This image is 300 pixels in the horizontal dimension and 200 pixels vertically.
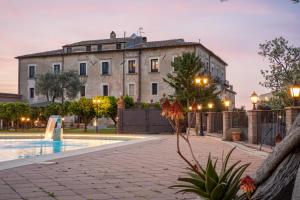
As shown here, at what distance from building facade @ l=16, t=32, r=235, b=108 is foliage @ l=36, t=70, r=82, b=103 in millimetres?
2439

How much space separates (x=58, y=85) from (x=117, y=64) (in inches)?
292

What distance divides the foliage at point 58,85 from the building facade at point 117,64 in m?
2.44

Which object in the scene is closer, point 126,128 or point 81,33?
point 126,128

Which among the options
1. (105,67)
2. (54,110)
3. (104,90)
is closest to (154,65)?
(105,67)

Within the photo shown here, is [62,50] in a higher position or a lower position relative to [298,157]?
higher

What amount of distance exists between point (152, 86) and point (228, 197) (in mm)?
45431

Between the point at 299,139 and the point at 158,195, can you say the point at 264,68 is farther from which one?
the point at 299,139

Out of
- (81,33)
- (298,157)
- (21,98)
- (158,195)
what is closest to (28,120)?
(21,98)

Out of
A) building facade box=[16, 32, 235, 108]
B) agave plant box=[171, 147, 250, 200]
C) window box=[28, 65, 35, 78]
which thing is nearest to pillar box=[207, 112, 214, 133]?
building facade box=[16, 32, 235, 108]

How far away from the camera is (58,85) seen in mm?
48906

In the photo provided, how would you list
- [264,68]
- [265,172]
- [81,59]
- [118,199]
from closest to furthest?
1. [265,172]
2. [118,199]
3. [264,68]
4. [81,59]

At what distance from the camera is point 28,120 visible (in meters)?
43.1

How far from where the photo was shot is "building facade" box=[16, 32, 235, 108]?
4919cm

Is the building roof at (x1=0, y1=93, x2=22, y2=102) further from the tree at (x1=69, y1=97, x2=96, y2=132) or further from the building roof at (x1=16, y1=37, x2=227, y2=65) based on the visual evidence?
the tree at (x1=69, y1=97, x2=96, y2=132)
